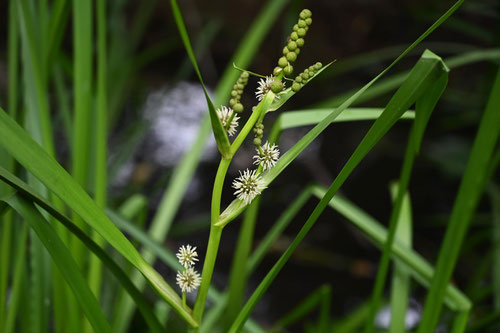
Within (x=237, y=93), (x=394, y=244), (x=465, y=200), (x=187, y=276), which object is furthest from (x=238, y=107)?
(x=394, y=244)

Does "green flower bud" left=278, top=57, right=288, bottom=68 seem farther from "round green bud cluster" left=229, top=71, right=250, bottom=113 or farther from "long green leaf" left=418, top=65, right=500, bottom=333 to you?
"long green leaf" left=418, top=65, right=500, bottom=333

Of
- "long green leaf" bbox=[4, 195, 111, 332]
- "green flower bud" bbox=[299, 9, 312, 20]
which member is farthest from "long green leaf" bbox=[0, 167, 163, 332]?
"green flower bud" bbox=[299, 9, 312, 20]

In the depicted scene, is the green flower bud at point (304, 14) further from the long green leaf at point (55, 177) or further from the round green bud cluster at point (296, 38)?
the long green leaf at point (55, 177)

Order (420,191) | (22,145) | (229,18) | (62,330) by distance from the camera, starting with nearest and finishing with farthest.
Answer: (22,145) < (62,330) < (420,191) < (229,18)

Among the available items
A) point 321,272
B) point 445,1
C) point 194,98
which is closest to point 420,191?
point 321,272

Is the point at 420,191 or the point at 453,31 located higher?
the point at 453,31

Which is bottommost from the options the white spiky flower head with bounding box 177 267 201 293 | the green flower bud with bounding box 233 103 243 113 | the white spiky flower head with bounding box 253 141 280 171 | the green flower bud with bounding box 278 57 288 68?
the white spiky flower head with bounding box 177 267 201 293

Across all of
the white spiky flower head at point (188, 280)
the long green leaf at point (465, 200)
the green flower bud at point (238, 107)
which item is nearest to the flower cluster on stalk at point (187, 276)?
the white spiky flower head at point (188, 280)

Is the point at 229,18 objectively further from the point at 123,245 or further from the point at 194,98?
the point at 123,245
